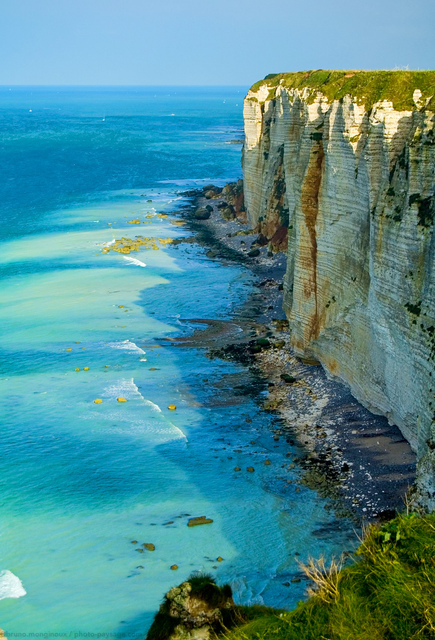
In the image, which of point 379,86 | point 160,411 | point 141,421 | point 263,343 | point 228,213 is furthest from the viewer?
point 228,213

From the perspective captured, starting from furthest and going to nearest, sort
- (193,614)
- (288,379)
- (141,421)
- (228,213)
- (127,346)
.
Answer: (228,213), (127,346), (288,379), (141,421), (193,614)

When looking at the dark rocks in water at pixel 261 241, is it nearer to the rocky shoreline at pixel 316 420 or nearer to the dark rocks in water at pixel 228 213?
the rocky shoreline at pixel 316 420

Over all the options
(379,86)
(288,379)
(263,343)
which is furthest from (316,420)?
(379,86)

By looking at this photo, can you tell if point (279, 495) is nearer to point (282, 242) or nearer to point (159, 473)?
point (159, 473)

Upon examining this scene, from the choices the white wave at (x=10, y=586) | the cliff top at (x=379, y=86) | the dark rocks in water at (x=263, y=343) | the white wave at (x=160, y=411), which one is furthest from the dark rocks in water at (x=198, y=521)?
the cliff top at (x=379, y=86)

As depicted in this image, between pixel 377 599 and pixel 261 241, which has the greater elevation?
pixel 377 599

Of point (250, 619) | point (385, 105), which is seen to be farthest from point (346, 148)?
point (250, 619)

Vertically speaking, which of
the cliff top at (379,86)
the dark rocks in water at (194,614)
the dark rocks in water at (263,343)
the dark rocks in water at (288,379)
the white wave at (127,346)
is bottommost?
the white wave at (127,346)

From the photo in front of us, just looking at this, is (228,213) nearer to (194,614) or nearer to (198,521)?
(198,521)
